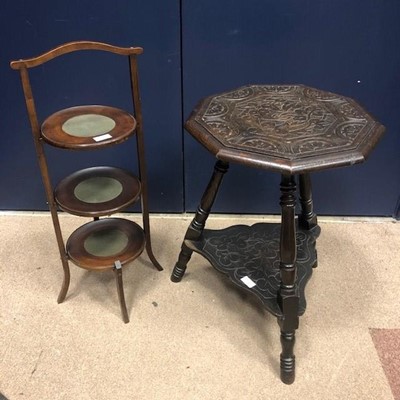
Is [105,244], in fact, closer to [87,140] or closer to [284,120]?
[87,140]

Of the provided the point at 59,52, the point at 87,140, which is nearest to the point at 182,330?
the point at 87,140

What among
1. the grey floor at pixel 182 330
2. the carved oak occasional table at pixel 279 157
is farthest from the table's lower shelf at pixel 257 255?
the grey floor at pixel 182 330

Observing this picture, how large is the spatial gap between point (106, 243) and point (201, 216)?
0.31 meters

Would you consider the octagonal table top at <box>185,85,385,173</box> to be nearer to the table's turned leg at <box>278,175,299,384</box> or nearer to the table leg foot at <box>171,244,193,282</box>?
the table's turned leg at <box>278,175,299,384</box>

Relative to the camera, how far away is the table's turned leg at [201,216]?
4.37 ft

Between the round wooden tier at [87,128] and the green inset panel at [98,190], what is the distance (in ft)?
0.70

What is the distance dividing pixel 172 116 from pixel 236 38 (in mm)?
347

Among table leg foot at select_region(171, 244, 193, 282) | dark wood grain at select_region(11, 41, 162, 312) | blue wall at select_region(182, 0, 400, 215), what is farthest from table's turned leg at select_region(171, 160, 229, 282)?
blue wall at select_region(182, 0, 400, 215)

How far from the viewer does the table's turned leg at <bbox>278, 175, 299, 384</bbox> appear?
1.11 m

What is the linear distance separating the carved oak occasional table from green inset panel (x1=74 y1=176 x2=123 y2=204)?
0.88 ft

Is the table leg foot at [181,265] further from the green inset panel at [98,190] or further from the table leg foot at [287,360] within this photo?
the table leg foot at [287,360]

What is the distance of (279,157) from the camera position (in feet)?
3.25

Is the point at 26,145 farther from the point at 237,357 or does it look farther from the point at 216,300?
the point at 237,357

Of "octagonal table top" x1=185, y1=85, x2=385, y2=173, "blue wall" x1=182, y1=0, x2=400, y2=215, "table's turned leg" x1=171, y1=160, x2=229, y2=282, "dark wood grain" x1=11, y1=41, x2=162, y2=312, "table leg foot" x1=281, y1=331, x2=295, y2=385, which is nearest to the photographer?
"octagonal table top" x1=185, y1=85, x2=385, y2=173
